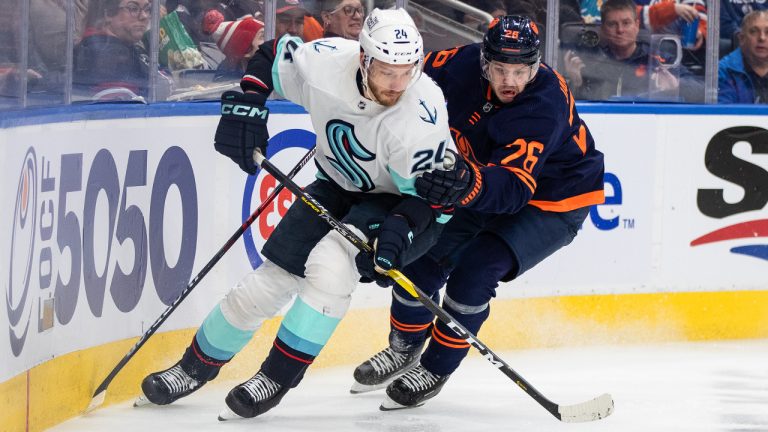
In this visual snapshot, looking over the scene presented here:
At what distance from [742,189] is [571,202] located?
1855mm

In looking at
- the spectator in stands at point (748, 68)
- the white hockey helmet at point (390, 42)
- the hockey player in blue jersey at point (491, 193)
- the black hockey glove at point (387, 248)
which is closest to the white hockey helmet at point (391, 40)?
the white hockey helmet at point (390, 42)

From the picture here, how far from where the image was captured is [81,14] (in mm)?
4105

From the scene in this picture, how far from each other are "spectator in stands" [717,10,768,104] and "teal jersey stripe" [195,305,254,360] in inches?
112

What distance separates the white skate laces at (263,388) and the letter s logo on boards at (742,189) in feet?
8.47

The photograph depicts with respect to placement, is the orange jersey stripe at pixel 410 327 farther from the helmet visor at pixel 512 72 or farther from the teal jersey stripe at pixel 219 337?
the helmet visor at pixel 512 72

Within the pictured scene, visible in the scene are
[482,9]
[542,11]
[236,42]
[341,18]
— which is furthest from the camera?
[542,11]

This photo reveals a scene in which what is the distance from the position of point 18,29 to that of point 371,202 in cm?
106

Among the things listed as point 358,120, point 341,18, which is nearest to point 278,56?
point 358,120

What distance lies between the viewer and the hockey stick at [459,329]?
366 centimetres

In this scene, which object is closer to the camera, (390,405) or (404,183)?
(404,183)

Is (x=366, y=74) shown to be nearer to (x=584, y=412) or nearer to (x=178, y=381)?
(x=178, y=381)

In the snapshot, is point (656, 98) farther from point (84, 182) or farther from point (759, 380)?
point (84, 182)

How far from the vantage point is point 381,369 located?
171 inches

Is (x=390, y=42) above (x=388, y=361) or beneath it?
above
